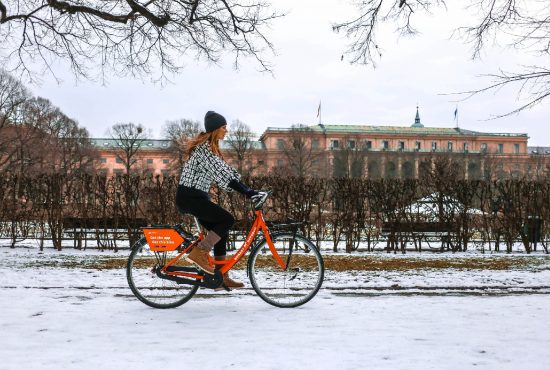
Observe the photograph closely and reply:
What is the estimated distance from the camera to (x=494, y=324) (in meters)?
4.54

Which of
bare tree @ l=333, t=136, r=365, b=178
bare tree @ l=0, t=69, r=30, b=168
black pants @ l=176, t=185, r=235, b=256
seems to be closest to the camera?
black pants @ l=176, t=185, r=235, b=256

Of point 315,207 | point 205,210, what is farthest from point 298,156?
point 205,210

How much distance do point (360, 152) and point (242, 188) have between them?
63.2 metres

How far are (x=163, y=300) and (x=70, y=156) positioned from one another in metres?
50.4

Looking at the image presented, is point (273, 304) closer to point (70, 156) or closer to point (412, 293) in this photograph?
point (412, 293)

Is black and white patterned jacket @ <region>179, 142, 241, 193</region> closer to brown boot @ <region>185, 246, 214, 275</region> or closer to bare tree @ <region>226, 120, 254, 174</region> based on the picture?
brown boot @ <region>185, 246, 214, 275</region>

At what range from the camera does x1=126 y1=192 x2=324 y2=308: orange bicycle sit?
516 centimetres

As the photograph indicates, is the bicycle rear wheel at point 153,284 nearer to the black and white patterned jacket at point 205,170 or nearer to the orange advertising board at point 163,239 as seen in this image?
the orange advertising board at point 163,239

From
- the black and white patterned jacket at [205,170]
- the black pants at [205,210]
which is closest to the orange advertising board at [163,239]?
the black pants at [205,210]

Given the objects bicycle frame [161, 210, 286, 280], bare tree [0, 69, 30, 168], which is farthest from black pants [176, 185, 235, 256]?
bare tree [0, 69, 30, 168]

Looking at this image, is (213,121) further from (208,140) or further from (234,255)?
(234,255)

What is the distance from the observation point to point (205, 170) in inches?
202

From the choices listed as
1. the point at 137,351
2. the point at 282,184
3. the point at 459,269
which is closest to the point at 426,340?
the point at 137,351

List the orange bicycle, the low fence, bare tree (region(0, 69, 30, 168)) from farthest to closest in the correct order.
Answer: bare tree (region(0, 69, 30, 168)), the low fence, the orange bicycle
